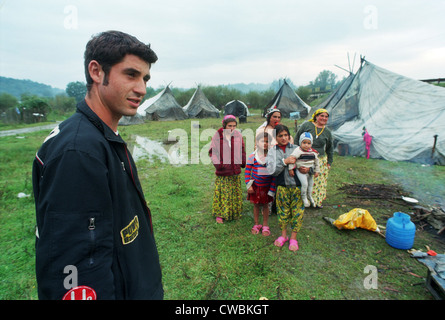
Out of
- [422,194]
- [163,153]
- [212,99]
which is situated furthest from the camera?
[212,99]

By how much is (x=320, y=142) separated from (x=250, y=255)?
247 cm

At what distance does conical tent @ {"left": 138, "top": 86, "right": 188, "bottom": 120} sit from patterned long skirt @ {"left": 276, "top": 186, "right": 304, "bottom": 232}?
2161cm

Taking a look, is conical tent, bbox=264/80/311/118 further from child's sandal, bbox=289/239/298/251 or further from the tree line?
child's sandal, bbox=289/239/298/251

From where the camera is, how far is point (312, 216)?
4098mm

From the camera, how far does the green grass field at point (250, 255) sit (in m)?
2.47

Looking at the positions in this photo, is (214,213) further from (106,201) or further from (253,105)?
(253,105)

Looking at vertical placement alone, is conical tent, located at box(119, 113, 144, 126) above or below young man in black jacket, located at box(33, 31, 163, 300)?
above

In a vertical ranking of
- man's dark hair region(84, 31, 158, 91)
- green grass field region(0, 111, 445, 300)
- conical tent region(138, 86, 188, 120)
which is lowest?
green grass field region(0, 111, 445, 300)

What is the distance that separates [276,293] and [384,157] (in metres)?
7.48

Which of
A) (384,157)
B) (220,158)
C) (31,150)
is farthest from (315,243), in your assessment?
(31,150)

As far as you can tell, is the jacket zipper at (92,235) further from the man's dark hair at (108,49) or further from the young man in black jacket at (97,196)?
the man's dark hair at (108,49)

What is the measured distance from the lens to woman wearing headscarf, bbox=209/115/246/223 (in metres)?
3.66

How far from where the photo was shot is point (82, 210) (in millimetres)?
799

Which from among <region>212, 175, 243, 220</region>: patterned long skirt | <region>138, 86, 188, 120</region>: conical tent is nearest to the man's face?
<region>212, 175, 243, 220</region>: patterned long skirt
